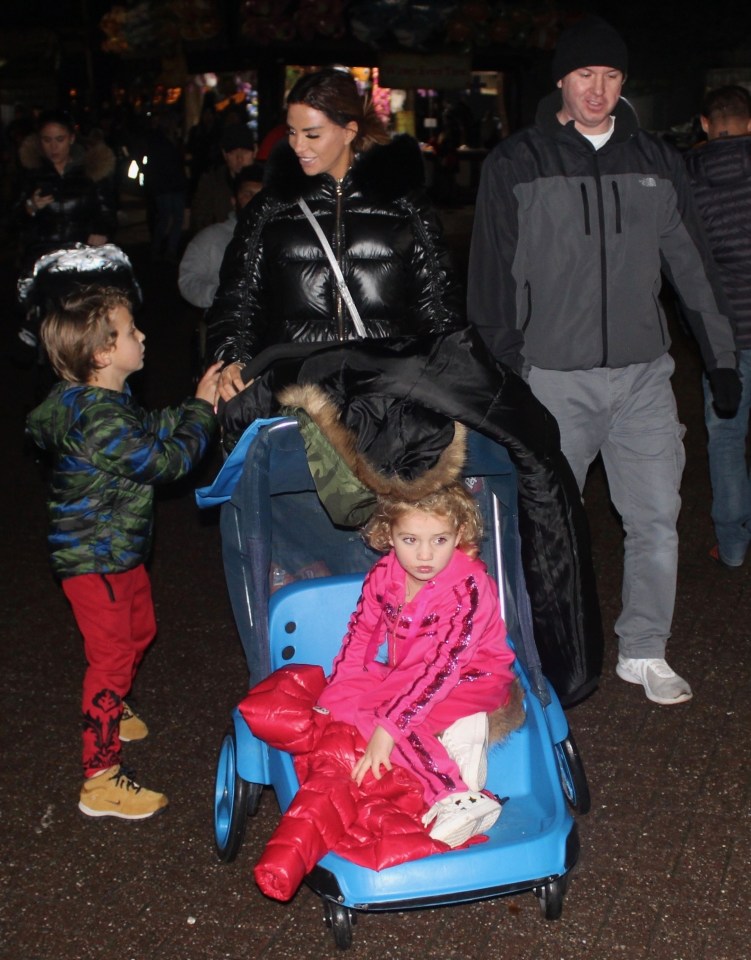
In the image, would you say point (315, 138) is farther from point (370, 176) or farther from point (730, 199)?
→ point (730, 199)

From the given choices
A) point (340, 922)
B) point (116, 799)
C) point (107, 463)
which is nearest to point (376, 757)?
point (340, 922)

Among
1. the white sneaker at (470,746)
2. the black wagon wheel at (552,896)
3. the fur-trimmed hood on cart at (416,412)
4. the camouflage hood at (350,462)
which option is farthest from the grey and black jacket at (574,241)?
the black wagon wheel at (552,896)

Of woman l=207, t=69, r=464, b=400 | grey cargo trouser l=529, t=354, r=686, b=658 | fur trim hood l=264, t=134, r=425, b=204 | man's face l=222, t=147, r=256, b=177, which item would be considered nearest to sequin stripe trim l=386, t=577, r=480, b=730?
grey cargo trouser l=529, t=354, r=686, b=658

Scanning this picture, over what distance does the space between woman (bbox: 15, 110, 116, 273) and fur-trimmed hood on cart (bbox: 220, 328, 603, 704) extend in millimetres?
3987

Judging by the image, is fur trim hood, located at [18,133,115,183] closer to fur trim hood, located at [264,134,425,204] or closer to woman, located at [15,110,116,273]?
woman, located at [15,110,116,273]

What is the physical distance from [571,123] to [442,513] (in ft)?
4.91

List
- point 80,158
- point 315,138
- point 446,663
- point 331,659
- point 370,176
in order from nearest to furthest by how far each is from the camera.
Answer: point 446,663, point 331,659, point 315,138, point 370,176, point 80,158

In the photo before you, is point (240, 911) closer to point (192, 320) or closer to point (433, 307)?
point (433, 307)

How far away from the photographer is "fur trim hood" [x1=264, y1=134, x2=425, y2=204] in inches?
162

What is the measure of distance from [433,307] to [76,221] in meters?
3.51

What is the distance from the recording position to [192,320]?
1249cm

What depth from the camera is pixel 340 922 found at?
118 inches

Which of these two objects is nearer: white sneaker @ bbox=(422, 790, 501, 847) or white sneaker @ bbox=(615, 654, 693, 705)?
white sneaker @ bbox=(422, 790, 501, 847)

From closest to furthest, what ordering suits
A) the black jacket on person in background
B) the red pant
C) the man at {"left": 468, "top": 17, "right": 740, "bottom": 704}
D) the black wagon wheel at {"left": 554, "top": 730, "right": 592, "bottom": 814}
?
the black wagon wheel at {"left": 554, "top": 730, "right": 592, "bottom": 814}, the red pant, the man at {"left": 468, "top": 17, "right": 740, "bottom": 704}, the black jacket on person in background
